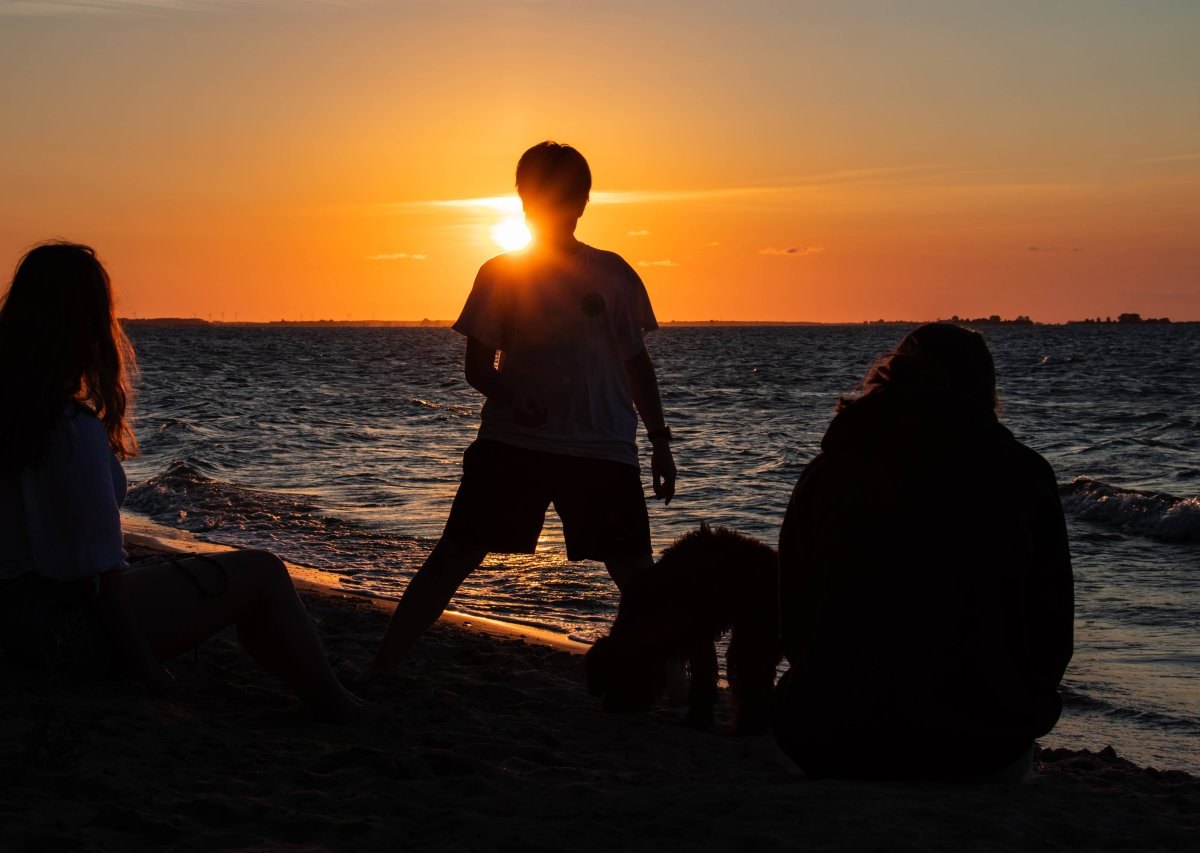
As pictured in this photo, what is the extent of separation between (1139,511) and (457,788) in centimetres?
958

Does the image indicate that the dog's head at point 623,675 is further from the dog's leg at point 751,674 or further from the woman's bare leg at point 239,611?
the woman's bare leg at point 239,611

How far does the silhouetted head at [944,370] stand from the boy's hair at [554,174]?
1.57m

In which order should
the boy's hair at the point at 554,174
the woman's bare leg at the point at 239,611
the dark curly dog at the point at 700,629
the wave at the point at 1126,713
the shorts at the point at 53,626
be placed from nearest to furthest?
the shorts at the point at 53,626 → the woman's bare leg at the point at 239,611 → the dark curly dog at the point at 700,629 → the boy's hair at the point at 554,174 → the wave at the point at 1126,713

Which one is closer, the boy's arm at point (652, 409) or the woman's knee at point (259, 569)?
the woman's knee at point (259, 569)

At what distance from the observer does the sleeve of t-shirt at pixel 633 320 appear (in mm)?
4188

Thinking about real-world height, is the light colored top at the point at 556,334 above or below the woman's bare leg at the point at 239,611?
above

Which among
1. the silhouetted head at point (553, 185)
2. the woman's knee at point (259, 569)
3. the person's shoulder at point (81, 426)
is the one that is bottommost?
the woman's knee at point (259, 569)

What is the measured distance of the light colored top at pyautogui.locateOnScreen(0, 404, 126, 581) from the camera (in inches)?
125

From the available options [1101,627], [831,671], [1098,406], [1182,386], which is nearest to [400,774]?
[831,671]

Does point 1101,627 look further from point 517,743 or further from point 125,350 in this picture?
point 125,350

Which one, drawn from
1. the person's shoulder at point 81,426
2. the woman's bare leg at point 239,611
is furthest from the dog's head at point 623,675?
the person's shoulder at point 81,426

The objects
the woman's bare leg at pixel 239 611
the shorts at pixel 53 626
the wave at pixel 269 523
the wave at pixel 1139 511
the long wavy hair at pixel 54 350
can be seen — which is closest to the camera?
the long wavy hair at pixel 54 350

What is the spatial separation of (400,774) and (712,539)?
50.4 inches

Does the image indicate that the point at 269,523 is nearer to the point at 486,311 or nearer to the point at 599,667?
the point at 599,667
